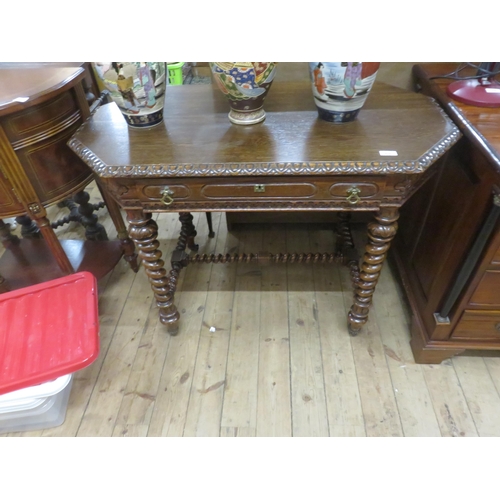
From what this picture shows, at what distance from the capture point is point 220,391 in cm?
126

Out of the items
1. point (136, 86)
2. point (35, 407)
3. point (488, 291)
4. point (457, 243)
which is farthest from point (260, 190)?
point (35, 407)

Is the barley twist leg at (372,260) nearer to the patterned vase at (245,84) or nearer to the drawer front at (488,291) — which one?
the drawer front at (488,291)

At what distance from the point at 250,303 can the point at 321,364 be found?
0.37m

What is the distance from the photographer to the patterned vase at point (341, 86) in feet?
2.88

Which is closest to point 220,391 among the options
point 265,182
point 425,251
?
point 265,182

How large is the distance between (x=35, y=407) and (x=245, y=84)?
1109 millimetres

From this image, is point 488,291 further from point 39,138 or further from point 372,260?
point 39,138

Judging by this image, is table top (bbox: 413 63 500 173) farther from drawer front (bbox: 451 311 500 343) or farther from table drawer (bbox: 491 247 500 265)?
drawer front (bbox: 451 311 500 343)

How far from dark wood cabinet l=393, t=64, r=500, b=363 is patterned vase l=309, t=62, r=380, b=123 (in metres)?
0.29

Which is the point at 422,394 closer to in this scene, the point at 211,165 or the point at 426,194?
the point at 426,194

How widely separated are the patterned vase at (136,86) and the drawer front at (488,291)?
0.98m

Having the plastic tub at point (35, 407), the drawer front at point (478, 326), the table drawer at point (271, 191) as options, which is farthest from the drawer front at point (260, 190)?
the plastic tub at point (35, 407)

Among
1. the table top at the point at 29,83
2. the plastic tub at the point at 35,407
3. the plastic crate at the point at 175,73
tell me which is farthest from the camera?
the plastic crate at the point at 175,73

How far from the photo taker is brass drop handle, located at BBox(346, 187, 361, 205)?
932mm
